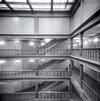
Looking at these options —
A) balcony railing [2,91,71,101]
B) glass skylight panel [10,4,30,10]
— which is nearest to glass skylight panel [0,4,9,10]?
glass skylight panel [10,4,30,10]

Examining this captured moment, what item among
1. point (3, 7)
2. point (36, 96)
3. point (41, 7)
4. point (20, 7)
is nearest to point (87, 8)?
point (41, 7)

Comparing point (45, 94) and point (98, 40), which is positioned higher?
point (98, 40)

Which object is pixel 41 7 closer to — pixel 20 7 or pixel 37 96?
pixel 20 7

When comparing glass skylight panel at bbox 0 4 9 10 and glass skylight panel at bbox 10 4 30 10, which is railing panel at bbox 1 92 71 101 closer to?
glass skylight panel at bbox 10 4 30 10

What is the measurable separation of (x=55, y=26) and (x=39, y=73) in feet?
17.2

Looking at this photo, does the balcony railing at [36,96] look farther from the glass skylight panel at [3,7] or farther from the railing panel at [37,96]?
the glass skylight panel at [3,7]

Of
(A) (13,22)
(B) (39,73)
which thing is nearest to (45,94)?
(B) (39,73)

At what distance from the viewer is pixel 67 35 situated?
1194 centimetres

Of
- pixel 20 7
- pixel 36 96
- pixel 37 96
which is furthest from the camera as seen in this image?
pixel 37 96

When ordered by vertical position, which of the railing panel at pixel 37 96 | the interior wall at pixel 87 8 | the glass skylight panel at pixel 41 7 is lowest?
the railing panel at pixel 37 96

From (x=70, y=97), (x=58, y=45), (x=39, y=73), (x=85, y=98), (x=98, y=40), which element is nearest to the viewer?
(x=85, y=98)

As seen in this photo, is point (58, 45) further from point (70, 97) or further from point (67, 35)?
point (70, 97)

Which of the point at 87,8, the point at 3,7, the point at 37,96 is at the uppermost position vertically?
the point at 3,7

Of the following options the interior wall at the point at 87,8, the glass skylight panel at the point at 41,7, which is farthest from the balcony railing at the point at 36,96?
the glass skylight panel at the point at 41,7
